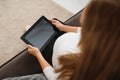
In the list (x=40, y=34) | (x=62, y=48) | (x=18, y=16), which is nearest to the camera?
(x=62, y=48)

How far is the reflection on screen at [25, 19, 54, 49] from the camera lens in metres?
1.22

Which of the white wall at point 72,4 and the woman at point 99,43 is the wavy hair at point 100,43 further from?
the white wall at point 72,4

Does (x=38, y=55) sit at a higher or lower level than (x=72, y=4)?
lower

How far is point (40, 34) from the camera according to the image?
1284 mm

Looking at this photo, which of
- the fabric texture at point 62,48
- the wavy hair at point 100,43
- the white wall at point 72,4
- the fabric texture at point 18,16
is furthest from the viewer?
the white wall at point 72,4

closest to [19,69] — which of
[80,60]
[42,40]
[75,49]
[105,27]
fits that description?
[42,40]

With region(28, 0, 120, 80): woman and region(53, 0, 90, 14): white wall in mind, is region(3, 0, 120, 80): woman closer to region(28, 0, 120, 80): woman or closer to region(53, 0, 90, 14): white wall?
region(28, 0, 120, 80): woman

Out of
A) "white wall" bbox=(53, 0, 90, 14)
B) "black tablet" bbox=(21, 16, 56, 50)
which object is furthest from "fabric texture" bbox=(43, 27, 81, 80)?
"white wall" bbox=(53, 0, 90, 14)

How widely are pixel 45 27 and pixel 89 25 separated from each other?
581 millimetres

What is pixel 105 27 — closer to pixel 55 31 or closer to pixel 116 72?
pixel 116 72

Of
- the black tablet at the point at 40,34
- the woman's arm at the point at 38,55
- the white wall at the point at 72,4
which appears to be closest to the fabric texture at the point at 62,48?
the woman's arm at the point at 38,55

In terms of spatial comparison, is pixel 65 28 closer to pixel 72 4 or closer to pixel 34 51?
pixel 34 51

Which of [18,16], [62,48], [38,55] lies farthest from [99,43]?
[18,16]

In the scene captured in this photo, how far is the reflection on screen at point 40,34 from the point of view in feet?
4.00
